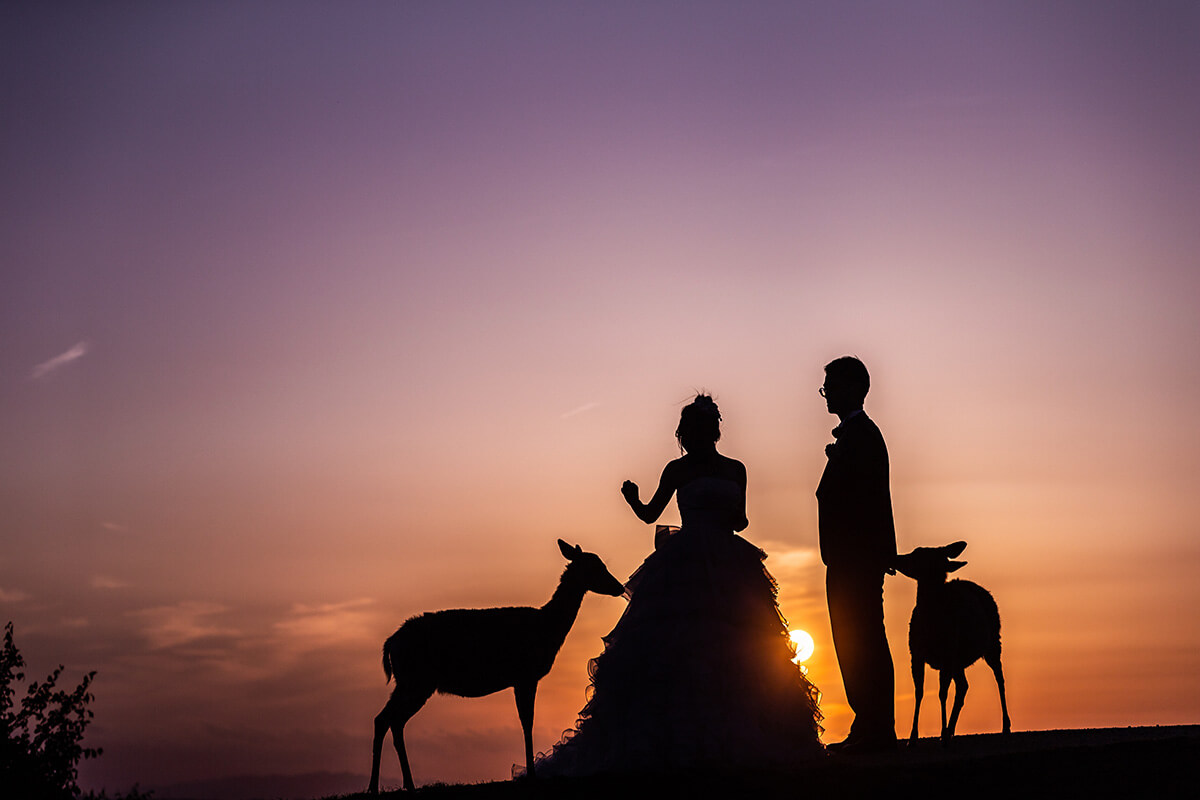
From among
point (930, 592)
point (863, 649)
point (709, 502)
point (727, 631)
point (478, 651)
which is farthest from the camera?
point (930, 592)

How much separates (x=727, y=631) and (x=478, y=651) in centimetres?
371

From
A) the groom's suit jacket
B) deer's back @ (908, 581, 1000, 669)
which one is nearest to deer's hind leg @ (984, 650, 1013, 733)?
deer's back @ (908, 581, 1000, 669)

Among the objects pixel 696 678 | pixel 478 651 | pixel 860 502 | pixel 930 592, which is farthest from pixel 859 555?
pixel 478 651

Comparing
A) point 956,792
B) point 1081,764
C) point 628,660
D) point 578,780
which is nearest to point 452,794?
→ point 578,780

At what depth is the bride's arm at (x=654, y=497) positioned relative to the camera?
46.9 ft

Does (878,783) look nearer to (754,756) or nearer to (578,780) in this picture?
(754,756)

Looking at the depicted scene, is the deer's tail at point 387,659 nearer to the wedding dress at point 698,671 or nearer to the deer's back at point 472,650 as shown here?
the deer's back at point 472,650

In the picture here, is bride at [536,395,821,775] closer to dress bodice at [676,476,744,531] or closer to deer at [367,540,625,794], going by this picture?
dress bodice at [676,476,744,531]

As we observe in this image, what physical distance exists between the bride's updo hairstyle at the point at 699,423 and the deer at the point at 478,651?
285 cm

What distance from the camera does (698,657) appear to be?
13.1 m

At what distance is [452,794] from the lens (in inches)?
491

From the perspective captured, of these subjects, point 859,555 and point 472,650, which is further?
point 472,650

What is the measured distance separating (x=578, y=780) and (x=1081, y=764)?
16.6ft

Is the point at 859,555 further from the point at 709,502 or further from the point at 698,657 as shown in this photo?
the point at 698,657
